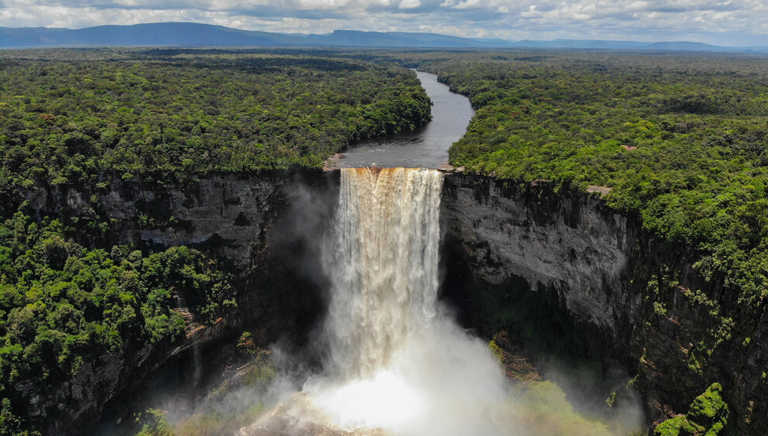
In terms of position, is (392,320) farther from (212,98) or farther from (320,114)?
(212,98)

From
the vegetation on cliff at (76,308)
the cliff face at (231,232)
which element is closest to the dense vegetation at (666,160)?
the cliff face at (231,232)

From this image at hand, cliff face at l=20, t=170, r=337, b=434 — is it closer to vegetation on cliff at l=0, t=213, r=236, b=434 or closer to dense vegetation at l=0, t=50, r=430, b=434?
dense vegetation at l=0, t=50, r=430, b=434

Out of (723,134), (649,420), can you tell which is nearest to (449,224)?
(649,420)

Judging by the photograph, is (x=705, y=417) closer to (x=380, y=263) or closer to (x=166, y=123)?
(x=380, y=263)

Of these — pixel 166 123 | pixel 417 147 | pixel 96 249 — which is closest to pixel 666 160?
pixel 417 147

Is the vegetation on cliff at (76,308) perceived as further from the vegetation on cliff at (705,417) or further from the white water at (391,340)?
the vegetation on cliff at (705,417)

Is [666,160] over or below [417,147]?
over
